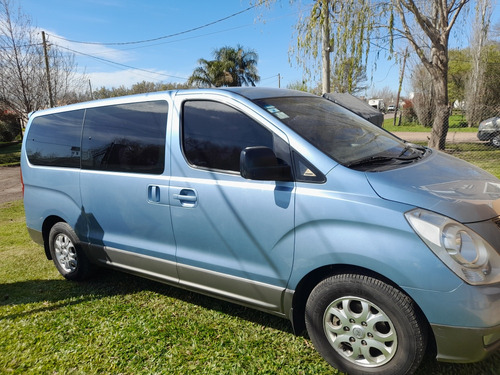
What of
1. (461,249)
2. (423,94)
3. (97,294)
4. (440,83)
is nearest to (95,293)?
(97,294)

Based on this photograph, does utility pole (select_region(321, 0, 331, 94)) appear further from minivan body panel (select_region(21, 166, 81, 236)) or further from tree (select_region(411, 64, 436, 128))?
tree (select_region(411, 64, 436, 128))

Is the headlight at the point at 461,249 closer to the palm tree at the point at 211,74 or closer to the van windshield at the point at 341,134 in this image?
the van windshield at the point at 341,134

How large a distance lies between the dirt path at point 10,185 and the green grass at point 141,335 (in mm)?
8018

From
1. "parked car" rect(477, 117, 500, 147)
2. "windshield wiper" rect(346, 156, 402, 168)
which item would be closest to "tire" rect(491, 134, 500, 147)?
"parked car" rect(477, 117, 500, 147)

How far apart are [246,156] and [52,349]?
2148 mm

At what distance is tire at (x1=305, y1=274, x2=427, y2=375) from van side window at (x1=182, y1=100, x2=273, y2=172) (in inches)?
41.6

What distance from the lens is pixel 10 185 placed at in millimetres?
13594

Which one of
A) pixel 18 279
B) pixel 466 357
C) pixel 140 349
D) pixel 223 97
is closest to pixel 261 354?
A: pixel 140 349

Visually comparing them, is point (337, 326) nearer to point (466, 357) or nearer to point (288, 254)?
point (288, 254)

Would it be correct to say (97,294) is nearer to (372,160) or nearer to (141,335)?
(141,335)

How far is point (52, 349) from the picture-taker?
3.05 metres

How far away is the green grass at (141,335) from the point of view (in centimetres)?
272

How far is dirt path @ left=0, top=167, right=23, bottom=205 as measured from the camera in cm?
1121

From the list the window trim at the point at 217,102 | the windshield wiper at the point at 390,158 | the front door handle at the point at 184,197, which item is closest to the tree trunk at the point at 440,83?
the windshield wiper at the point at 390,158
